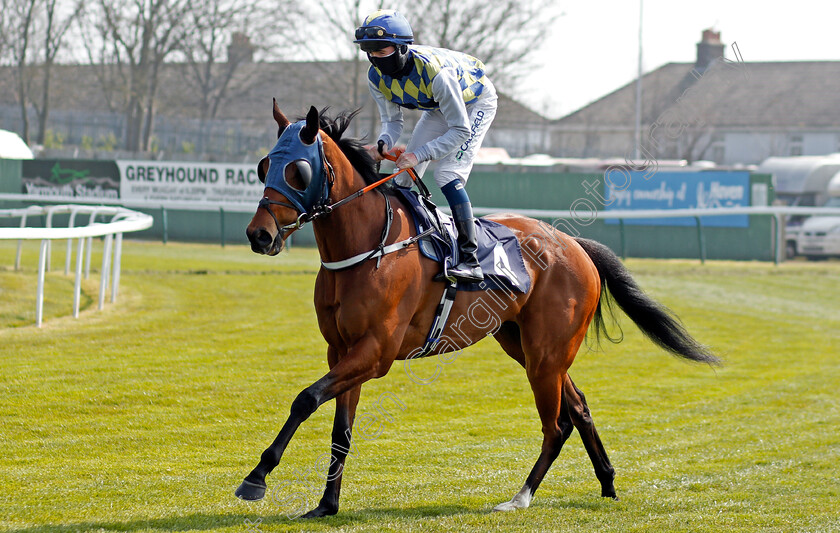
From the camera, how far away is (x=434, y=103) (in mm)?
4328

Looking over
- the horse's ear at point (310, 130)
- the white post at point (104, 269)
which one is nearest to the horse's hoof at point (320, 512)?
the horse's ear at point (310, 130)

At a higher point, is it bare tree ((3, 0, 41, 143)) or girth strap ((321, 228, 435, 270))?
bare tree ((3, 0, 41, 143))

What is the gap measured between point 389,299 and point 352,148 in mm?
733

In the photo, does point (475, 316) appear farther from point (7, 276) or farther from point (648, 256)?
point (648, 256)

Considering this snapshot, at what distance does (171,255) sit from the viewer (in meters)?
17.0

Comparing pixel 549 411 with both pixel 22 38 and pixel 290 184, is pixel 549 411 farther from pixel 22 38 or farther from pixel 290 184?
pixel 22 38

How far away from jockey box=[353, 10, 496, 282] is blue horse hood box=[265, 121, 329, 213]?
52 centimetres

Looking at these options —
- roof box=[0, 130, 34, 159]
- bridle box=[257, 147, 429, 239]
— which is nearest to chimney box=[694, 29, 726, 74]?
roof box=[0, 130, 34, 159]

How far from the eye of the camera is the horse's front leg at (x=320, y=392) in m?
3.51

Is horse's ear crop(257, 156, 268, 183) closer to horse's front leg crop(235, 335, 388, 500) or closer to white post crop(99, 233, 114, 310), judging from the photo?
horse's front leg crop(235, 335, 388, 500)

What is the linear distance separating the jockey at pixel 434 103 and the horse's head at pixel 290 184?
54 cm

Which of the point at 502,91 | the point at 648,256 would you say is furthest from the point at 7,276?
the point at 502,91

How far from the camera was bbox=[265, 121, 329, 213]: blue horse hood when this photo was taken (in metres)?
3.64

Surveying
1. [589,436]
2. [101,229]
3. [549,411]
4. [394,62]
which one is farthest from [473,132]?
[101,229]
